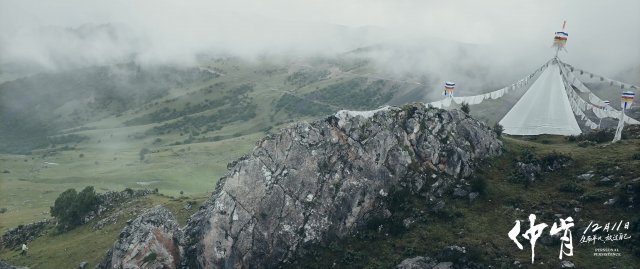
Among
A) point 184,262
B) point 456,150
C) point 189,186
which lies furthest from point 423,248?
point 189,186

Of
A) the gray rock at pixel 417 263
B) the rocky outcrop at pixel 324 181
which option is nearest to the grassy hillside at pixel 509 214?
the gray rock at pixel 417 263

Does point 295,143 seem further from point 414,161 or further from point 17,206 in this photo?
point 17,206

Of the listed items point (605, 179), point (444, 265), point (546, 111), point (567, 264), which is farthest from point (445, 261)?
point (546, 111)

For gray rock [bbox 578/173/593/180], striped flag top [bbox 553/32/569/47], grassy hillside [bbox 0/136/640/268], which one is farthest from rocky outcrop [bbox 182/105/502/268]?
striped flag top [bbox 553/32/569/47]

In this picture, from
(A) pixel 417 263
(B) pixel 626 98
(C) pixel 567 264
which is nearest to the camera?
(C) pixel 567 264

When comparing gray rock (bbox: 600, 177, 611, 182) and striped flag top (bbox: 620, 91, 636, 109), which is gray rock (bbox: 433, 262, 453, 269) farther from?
striped flag top (bbox: 620, 91, 636, 109)

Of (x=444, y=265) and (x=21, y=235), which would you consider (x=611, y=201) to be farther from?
(x=21, y=235)
